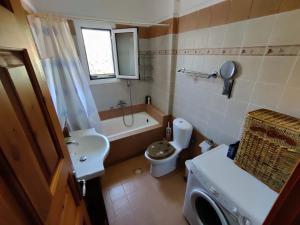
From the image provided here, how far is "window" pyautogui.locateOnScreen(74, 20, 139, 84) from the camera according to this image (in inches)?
86.3

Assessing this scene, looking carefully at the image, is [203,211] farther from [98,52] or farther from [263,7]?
[98,52]

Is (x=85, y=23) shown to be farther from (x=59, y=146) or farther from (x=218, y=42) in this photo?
(x=59, y=146)

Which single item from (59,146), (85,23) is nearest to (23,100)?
(59,146)

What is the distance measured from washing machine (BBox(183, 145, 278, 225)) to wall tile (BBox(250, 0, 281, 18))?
1.11 meters

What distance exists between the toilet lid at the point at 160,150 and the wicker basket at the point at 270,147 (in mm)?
917

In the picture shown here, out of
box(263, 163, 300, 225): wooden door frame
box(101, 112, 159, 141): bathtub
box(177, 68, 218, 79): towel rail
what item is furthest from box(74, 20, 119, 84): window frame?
box(263, 163, 300, 225): wooden door frame

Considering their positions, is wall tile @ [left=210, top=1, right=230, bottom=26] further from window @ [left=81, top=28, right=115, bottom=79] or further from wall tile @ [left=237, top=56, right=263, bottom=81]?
window @ [left=81, top=28, right=115, bottom=79]

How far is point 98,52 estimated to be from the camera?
7.98 ft

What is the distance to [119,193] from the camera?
1769 millimetres

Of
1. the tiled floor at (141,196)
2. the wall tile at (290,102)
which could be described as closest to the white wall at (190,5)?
the wall tile at (290,102)

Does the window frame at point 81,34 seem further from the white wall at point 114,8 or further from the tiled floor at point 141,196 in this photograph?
the tiled floor at point 141,196

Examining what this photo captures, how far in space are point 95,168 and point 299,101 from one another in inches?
60.4

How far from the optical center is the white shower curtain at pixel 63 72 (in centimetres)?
148

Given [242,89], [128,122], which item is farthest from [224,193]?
[128,122]
